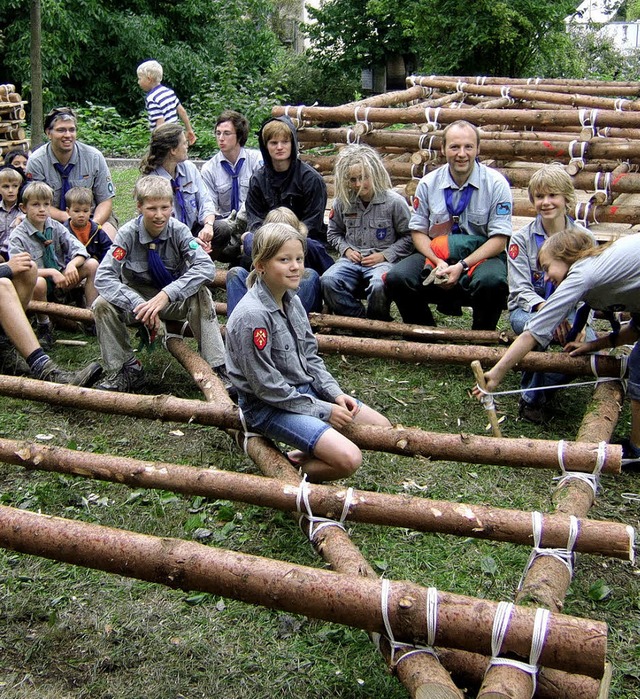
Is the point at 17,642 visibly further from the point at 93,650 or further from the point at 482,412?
the point at 482,412

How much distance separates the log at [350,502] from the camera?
10.4 ft

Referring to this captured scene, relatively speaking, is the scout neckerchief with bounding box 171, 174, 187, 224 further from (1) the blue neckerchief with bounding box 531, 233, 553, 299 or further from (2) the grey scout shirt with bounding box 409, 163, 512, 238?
(1) the blue neckerchief with bounding box 531, 233, 553, 299

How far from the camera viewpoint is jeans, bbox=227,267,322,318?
5680 mm

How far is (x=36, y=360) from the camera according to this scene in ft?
17.9

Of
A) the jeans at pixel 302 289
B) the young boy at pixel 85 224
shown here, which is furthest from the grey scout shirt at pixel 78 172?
the jeans at pixel 302 289

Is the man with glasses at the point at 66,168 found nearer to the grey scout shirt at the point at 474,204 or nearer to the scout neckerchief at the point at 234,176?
the scout neckerchief at the point at 234,176

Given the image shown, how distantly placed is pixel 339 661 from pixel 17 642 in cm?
119

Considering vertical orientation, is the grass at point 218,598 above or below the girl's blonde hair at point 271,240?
below

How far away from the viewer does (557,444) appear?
3.75m

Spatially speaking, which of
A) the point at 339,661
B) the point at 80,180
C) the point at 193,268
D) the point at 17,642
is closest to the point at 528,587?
the point at 339,661

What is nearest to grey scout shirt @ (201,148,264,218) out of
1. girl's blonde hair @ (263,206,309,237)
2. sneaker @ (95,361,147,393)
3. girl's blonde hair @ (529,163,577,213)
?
sneaker @ (95,361,147,393)

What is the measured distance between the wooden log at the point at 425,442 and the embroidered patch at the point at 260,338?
0.48 meters

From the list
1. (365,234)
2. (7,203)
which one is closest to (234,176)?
(365,234)

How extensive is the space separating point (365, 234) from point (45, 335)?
243cm
